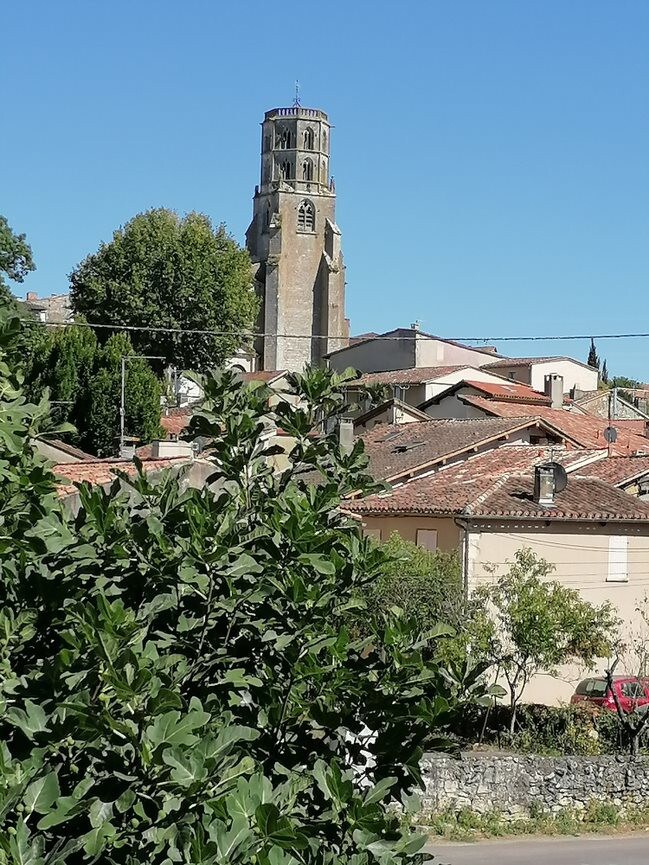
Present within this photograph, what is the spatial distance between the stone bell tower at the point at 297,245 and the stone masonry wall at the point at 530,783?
261 feet

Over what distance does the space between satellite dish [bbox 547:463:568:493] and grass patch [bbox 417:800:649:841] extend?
8991 millimetres

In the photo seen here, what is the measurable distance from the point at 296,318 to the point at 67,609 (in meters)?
99.8

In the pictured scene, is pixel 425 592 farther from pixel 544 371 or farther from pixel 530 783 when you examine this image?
pixel 544 371

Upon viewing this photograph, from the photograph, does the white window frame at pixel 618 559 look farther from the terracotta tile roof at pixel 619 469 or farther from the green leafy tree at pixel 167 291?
the green leafy tree at pixel 167 291

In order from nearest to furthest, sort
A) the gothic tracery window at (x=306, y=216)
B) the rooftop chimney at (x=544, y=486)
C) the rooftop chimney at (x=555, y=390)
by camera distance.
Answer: the rooftop chimney at (x=544, y=486)
the rooftop chimney at (x=555, y=390)
the gothic tracery window at (x=306, y=216)

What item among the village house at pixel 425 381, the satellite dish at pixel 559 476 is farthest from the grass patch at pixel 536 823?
the village house at pixel 425 381

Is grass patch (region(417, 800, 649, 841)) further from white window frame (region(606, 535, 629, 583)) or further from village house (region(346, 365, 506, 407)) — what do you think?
village house (region(346, 365, 506, 407))

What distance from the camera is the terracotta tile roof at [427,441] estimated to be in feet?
110

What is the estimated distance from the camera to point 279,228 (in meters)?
107

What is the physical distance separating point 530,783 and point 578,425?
24.3 m

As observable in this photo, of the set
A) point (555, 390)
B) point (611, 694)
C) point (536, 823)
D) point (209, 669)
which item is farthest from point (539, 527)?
point (555, 390)

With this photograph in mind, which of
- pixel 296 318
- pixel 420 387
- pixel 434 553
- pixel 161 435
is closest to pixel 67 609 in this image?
pixel 434 553

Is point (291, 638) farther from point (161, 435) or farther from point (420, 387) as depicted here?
point (420, 387)

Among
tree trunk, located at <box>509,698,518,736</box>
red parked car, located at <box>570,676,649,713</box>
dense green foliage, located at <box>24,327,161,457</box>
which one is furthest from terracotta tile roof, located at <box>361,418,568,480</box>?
tree trunk, located at <box>509,698,518,736</box>
